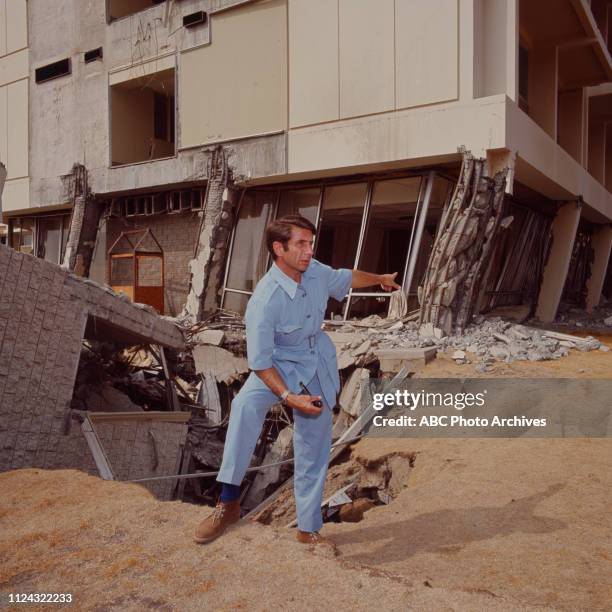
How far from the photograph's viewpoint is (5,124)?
58.0ft

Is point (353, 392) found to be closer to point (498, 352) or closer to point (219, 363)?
point (498, 352)

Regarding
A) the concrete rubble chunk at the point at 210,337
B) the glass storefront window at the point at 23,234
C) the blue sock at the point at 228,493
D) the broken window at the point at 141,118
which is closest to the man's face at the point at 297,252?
the blue sock at the point at 228,493

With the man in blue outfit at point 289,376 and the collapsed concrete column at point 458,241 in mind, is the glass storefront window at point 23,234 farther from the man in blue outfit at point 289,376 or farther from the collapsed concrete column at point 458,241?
the man in blue outfit at point 289,376

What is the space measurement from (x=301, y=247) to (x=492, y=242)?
29.0ft

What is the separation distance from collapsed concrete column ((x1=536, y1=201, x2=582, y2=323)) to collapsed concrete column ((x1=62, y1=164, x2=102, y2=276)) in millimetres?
11580

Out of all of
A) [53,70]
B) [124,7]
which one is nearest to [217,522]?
[124,7]

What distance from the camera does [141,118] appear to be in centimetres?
1616

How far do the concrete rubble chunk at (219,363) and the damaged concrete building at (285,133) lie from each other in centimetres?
193

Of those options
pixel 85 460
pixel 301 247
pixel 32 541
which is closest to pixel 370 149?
pixel 85 460

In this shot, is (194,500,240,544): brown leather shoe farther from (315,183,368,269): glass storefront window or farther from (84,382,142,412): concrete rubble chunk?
(315,183,368,269): glass storefront window

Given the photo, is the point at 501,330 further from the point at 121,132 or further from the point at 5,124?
the point at 5,124

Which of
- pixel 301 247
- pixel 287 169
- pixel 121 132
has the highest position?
pixel 121 132

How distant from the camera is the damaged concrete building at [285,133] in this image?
1077 centimetres

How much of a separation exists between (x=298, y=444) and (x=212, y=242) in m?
10.3
